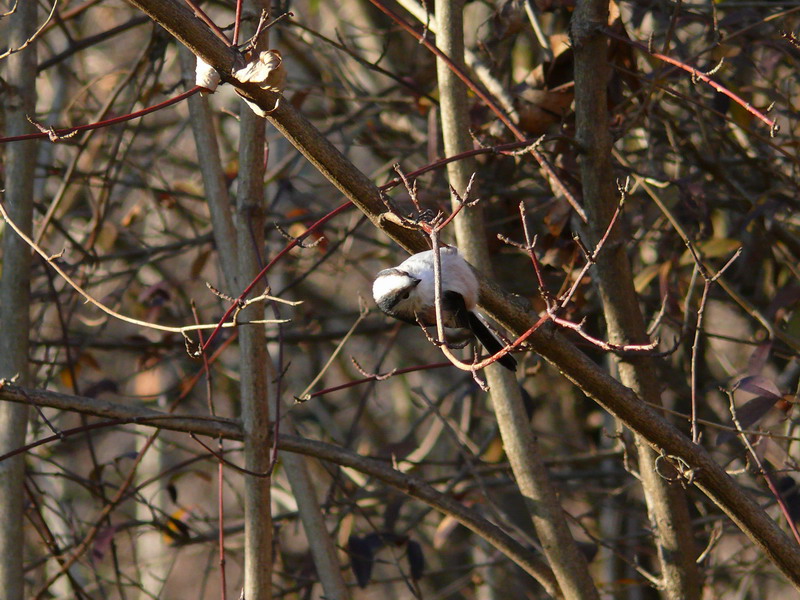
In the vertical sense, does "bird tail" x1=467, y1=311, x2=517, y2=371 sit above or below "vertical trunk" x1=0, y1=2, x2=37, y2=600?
below

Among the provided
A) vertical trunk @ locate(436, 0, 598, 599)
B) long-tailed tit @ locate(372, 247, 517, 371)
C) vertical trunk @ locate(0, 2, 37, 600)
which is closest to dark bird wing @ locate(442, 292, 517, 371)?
long-tailed tit @ locate(372, 247, 517, 371)

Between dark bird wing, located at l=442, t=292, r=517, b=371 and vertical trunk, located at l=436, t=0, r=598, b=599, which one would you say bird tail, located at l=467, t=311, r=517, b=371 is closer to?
dark bird wing, located at l=442, t=292, r=517, b=371

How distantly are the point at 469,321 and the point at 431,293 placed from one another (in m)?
0.10

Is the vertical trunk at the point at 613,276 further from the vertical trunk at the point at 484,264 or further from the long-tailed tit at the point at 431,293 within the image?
the long-tailed tit at the point at 431,293

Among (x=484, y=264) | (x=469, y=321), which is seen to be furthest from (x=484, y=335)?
(x=484, y=264)

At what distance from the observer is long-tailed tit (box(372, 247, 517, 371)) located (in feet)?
4.62

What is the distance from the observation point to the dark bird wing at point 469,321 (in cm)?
147

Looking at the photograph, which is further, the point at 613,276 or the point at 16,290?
the point at 16,290

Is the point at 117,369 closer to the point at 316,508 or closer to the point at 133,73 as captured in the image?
the point at 133,73

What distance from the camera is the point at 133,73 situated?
2.51m

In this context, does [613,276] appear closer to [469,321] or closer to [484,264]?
[484,264]

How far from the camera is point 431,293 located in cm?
154

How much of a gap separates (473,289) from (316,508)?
895 mm

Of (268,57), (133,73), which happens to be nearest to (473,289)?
(268,57)
